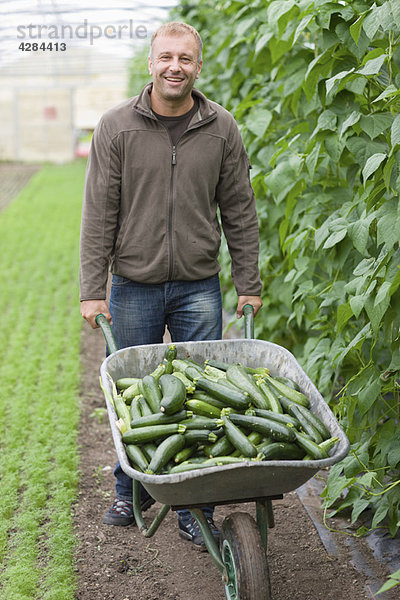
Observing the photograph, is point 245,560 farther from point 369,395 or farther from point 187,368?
point 369,395

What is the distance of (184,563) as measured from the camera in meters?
3.16

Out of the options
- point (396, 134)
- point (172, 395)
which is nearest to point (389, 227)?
point (396, 134)

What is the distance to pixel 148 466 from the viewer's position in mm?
2348

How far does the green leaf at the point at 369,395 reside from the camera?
113 inches

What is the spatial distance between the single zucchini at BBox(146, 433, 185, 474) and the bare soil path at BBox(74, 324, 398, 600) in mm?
831

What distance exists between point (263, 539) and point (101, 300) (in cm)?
123

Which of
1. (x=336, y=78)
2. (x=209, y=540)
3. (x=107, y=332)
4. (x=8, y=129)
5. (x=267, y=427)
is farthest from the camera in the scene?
(x=8, y=129)

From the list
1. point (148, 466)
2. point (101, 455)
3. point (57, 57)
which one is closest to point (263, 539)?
point (148, 466)

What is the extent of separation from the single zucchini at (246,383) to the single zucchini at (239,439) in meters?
0.13

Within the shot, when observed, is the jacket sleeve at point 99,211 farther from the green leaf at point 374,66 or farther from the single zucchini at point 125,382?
the green leaf at point 374,66

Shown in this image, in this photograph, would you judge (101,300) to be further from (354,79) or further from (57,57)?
(57,57)

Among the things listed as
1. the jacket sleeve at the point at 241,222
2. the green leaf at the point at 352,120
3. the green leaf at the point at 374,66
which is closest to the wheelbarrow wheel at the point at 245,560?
the jacket sleeve at the point at 241,222

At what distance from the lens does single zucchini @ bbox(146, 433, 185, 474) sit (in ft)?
7.64

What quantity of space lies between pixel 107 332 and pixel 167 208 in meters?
0.58
